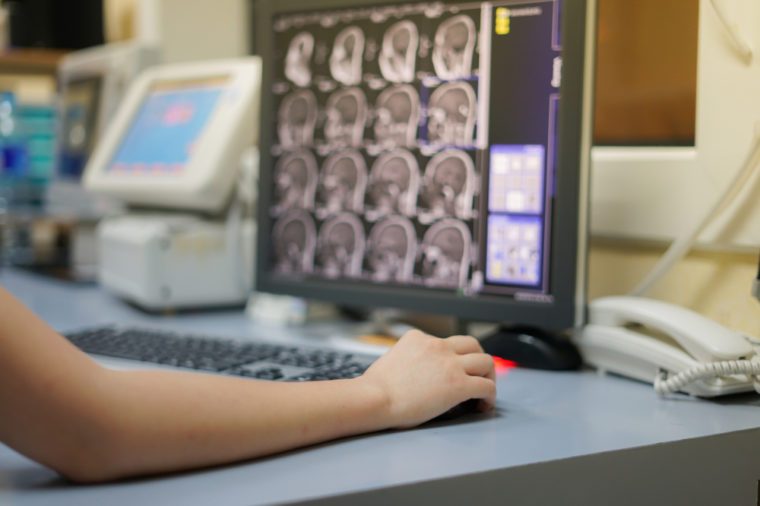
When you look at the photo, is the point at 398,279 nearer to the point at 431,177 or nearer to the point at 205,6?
the point at 431,177

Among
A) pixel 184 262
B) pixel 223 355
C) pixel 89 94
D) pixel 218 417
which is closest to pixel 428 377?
pixel 218 417

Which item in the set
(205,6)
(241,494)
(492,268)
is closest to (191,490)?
(241,494)

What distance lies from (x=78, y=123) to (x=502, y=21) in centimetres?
145

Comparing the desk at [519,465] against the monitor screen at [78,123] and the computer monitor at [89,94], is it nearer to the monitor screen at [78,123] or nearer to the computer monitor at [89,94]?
the computer monitor at [89,94]

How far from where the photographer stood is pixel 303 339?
1288 mm

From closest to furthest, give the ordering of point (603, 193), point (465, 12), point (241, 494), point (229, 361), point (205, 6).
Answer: point (241, 494), point (229, 361), point (465, 12), point (603, 193), point (205, 6)

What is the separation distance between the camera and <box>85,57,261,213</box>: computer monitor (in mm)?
1493

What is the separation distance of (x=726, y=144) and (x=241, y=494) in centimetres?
75

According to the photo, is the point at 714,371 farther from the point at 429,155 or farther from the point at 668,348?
the point at 429,155

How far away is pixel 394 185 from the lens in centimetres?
121

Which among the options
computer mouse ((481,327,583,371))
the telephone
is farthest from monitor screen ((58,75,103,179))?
the telephone

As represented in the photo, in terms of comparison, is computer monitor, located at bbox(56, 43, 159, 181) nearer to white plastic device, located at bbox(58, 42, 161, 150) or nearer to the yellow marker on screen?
white plastic device, located at bbox(58, 42, 161, 150)

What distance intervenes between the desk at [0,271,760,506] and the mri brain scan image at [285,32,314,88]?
0.60 m

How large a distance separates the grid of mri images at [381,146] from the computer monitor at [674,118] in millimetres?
225
